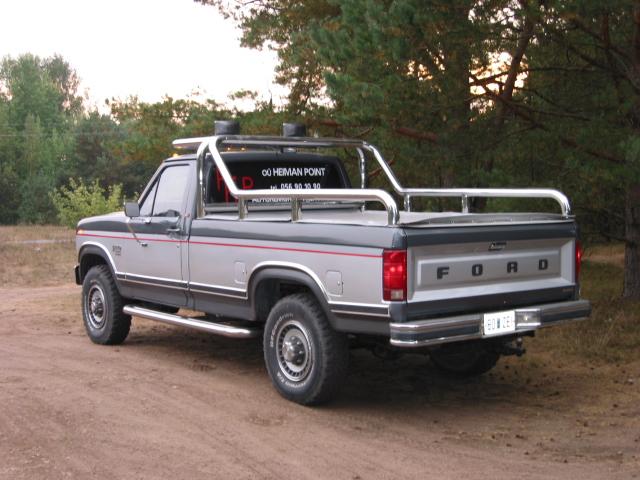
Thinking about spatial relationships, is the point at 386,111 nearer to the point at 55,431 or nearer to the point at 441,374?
the point at 441,374

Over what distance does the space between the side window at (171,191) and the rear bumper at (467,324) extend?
118 inches

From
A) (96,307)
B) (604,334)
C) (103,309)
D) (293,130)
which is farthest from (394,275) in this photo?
(96,307)

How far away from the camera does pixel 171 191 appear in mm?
7891

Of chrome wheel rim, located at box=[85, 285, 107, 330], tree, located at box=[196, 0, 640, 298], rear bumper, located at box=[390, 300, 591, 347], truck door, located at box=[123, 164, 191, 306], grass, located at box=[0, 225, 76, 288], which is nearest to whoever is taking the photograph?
rear bumper, located at box=[390, 300, 591, 347]

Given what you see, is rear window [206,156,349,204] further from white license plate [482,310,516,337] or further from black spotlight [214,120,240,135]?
white license plate [482,310,516,337]

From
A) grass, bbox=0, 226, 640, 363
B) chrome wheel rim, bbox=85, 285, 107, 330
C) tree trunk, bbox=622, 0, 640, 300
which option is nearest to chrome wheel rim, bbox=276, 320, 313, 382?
chrome wheel rim, bbox=85, 285, 107, 330

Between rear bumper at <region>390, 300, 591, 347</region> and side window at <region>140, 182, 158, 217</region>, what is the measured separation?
3582 millimetres

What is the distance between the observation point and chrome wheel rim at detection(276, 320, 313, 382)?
20.3 ft

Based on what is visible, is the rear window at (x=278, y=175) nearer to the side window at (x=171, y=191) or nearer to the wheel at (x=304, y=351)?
the side window at (x=171, y=191)

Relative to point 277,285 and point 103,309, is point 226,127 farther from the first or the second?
point 103,309

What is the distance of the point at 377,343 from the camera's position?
6227mm

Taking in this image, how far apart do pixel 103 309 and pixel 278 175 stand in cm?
251

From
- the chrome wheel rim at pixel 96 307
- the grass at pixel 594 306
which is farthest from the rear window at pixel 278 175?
the grass at pixel 594 306

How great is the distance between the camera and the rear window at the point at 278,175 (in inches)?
299
